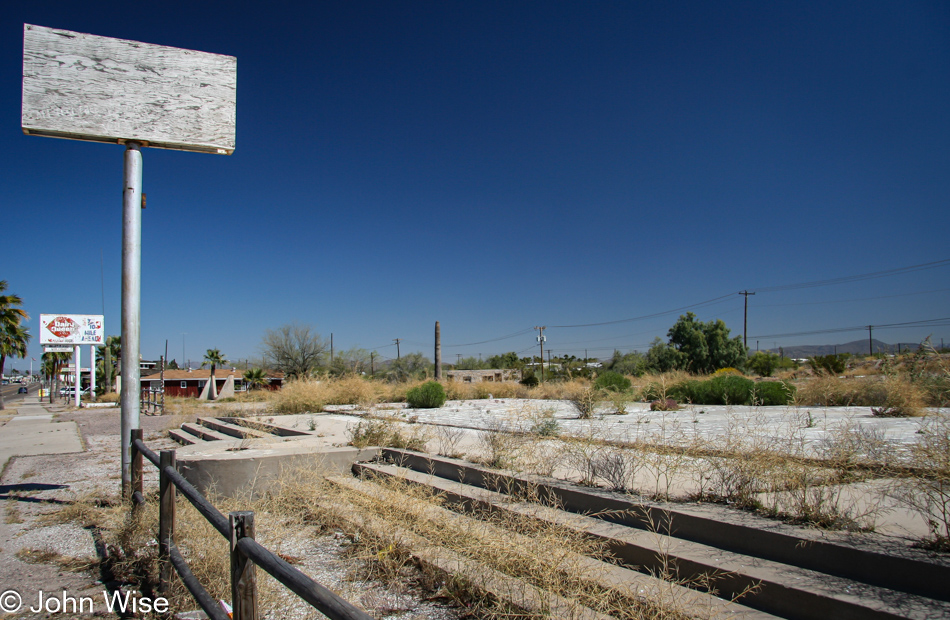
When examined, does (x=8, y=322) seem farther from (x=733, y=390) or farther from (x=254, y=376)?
(x=733, y=390)

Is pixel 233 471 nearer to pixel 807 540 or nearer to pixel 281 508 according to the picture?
pixel 281 508

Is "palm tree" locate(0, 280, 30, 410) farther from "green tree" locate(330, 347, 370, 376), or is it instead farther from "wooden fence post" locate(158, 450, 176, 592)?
"wooden fence post" locate(158, 450, 176, 592)

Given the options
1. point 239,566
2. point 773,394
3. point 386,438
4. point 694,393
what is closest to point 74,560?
point 239,566

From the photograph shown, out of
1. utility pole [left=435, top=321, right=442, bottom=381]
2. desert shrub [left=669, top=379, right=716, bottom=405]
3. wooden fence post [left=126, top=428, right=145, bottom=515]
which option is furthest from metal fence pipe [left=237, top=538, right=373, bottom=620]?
utility pole [left=435, top=321, right=442, bottom=381]

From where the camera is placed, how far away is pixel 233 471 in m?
6.50

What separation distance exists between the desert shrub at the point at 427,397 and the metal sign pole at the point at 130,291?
12185 millimetres

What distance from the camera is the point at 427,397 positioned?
17.8 m

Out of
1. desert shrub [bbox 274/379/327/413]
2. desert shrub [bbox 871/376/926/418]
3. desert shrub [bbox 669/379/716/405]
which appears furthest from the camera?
desert shrub [bbox 274/379/327/413]

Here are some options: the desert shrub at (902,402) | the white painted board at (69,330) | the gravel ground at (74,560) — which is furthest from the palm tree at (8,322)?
the desert shrub at (902,402)

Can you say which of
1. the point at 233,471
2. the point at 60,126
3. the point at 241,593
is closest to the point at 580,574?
the point at 241,593

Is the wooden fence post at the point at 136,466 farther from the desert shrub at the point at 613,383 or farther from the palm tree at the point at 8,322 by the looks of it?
the palm tree at the point at 8,322

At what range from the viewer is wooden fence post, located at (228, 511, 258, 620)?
2.26m

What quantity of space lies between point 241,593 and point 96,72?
6290mm

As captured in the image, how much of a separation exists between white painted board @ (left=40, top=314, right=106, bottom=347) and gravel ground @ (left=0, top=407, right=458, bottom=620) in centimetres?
3100
